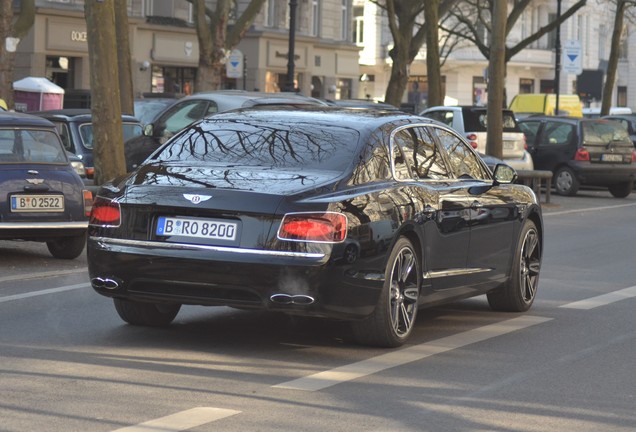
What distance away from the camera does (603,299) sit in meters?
12.3

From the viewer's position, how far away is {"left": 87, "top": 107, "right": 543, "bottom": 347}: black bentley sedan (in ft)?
27.8

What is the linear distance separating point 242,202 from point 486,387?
1.73 meters

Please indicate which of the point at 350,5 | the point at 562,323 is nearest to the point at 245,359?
the point at 562,323

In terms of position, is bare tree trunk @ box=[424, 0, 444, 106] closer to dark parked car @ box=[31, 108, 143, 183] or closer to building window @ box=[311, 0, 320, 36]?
dark parked car @ box=[31, 108, 143, 183]

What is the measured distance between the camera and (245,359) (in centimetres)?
860

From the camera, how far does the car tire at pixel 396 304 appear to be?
8.95 meters

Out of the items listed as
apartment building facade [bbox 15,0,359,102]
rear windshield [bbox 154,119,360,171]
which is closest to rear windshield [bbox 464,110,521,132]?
apartment building facade [bbox 15,0,359,102]

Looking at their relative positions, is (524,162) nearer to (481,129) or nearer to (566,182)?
(481,129)

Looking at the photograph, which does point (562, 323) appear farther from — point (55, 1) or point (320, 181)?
point (55, 1)

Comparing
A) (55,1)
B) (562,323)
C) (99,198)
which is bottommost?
(562,323)

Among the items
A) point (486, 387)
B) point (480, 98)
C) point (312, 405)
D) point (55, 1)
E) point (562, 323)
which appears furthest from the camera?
point (480, 98)

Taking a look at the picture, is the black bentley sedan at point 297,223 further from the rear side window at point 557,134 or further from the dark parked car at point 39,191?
the rear side window at point 557,134

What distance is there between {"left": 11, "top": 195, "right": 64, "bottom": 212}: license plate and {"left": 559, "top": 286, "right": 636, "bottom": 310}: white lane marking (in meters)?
5.06

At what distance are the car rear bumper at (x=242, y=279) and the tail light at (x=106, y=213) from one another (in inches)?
6.6
